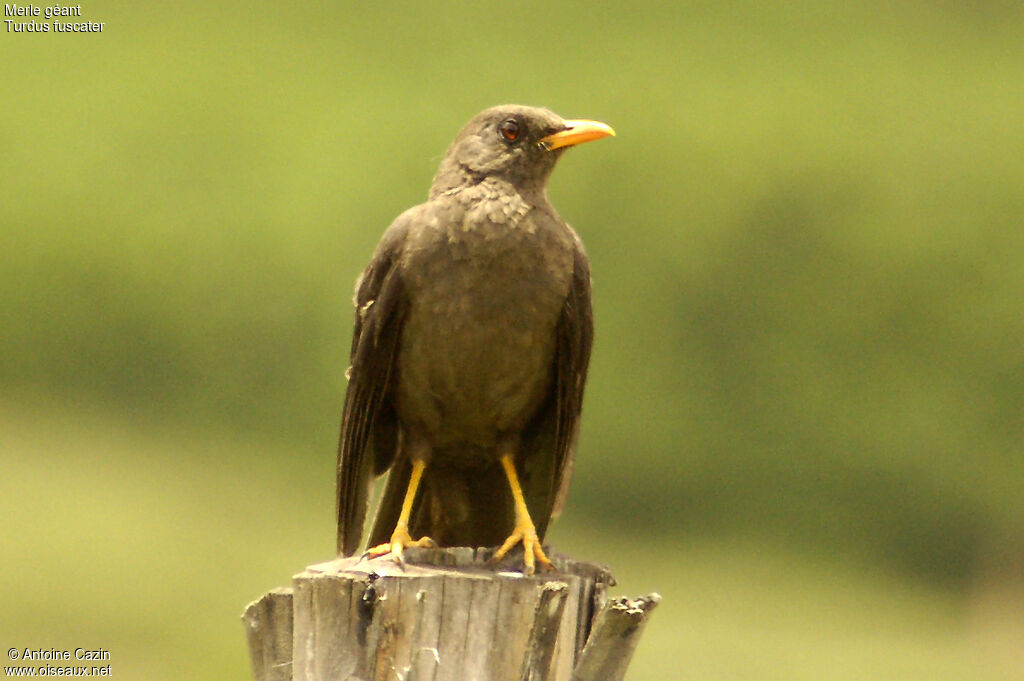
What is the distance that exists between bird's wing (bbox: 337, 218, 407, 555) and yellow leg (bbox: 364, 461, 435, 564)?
16 centimetres

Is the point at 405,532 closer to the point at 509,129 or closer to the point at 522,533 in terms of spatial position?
the point at 522,533

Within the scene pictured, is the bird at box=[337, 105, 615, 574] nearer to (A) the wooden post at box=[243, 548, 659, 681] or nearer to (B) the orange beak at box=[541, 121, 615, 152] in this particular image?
(B) the orange beak at box=[541, 121, 615, 152]

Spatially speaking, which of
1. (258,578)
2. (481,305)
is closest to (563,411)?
(481,305)

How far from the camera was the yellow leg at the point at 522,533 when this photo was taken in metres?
4.46

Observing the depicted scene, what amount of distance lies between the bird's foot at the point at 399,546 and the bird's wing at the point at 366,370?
27 centimetres

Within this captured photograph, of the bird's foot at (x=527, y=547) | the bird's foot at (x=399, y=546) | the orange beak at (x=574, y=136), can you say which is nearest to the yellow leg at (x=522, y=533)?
the bird's foot at (x=527, y=547)

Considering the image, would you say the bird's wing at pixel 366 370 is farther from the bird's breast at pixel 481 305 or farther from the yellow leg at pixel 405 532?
the yellow leg at pixel 405 532

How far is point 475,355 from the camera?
482 centimetres

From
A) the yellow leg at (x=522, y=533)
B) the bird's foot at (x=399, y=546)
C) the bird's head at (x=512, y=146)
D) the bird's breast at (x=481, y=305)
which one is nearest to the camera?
the bird's foot at (x=399, y=546)

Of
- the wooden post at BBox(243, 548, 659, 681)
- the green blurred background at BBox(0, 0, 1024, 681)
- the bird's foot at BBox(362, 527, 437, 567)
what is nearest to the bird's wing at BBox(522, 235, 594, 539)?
the bird's foot at BBox(362, 527, 437, 567)

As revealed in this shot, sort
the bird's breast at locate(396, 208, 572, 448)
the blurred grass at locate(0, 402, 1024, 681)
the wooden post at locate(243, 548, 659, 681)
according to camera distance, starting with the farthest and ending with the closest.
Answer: the blurred grass at locate(0, 402, 1024, 681) → the bird's breast at locate(396, 208, 572, 448) → the wooden post at locate(243, 548, 659, 681)

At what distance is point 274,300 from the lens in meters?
10.5

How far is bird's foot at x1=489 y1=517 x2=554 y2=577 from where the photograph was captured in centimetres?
441

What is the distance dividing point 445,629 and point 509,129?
2037mm
